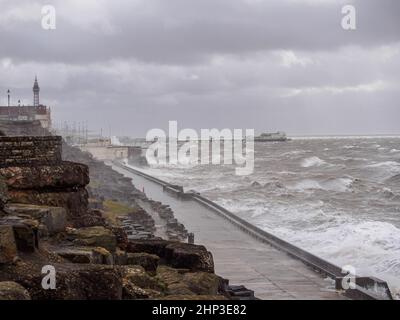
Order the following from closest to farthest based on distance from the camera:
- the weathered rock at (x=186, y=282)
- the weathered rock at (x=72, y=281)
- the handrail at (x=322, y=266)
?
the weathered rock at (x=72, y=281) < the weathered rock at (x=186, y=282) < the handrail at (x=322, y=266)

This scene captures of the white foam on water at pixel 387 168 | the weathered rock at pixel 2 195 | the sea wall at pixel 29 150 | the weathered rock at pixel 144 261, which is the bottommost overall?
the white foam on water at pixel 387 168

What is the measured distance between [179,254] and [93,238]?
1.74 m

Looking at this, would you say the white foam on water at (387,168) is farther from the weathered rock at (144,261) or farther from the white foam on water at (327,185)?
the weathered rock at (144,261)

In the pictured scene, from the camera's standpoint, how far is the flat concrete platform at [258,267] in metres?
13.8

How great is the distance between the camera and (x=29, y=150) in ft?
28.3

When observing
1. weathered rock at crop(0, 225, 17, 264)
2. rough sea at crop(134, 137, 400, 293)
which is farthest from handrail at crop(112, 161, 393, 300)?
weathered rock at crop(0, 225, 17, 264)

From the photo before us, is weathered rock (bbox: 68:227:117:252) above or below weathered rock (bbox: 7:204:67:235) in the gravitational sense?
below

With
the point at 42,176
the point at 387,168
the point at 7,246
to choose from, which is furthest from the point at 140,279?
the point at 387,168

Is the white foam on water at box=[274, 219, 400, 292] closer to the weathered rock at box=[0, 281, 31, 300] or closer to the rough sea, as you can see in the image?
the rough sea

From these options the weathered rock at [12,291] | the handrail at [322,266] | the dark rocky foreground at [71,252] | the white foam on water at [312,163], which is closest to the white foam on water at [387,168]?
the white foam on water at [312,163]

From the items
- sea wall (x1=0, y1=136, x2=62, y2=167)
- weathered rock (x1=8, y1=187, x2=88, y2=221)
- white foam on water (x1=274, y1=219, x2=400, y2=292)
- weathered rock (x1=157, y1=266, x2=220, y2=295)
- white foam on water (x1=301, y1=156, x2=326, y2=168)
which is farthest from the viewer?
white foam on water (x1=301, y1=156, x2=326, y2=168)

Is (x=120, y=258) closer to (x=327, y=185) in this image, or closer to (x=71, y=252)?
(x=71, y=252)

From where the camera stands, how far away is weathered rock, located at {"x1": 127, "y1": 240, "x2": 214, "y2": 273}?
873cm
